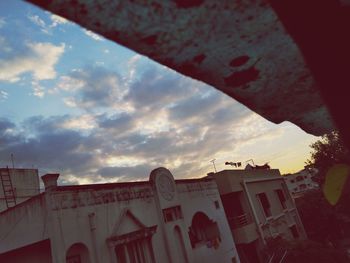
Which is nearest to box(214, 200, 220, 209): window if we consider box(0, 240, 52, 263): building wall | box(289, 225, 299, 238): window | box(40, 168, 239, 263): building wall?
box(40, 168, 239, 263): building wall

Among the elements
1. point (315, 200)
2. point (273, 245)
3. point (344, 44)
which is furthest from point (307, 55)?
point (315, 200)

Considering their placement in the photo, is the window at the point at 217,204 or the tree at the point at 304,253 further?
the window at the point at 217,204

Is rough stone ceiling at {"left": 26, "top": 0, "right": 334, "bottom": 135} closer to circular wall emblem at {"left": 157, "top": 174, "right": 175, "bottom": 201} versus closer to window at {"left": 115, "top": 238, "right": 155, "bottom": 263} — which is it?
window at {"left": 115, "top": 238, "right": 155, "bottom": 263}

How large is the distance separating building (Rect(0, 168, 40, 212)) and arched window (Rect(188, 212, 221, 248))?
44.9 feet

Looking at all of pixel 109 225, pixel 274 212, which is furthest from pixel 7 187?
pixel 274 212

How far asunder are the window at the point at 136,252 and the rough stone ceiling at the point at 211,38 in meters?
14.4

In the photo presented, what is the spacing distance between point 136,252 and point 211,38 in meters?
15.7

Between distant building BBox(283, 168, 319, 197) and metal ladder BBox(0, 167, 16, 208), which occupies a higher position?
metal ladder BBox(0, 167, 16, 208)

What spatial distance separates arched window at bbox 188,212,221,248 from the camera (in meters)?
21.5

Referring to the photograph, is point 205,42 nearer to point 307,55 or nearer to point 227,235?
point 307,55

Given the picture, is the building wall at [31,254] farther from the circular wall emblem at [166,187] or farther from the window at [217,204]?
the window at [217,204]

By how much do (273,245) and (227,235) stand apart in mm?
4305

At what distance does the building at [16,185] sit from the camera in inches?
894

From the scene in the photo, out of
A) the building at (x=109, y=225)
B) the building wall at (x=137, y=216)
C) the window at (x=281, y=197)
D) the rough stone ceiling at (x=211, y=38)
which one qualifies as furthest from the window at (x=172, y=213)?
the rough stone ceiling at (x=211, y=38)
